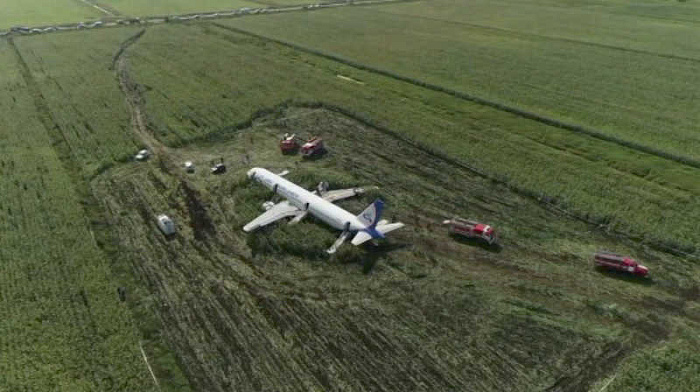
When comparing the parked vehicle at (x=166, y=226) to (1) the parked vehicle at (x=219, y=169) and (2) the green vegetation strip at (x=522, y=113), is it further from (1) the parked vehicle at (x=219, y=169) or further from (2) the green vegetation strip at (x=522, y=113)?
(2) the green vegetation strip at (x=522, y=113)

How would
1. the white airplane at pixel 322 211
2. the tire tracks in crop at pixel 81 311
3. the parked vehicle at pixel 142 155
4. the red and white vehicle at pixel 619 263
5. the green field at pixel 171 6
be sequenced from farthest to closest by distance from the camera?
the green field at pixel 171 6
the parked vehicle at pixel 142 155
the white airplane at pixel 322 211
the red and white vehicle at pixel 619 263
the tire tracks in crop at pixel 81 311

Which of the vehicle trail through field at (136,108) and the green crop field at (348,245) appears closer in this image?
the green crop field at (348,245)

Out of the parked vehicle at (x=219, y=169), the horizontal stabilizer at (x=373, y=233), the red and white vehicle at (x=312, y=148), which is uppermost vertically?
the red and white vehicle at (x=312, y=148)

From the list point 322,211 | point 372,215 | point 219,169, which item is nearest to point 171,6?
point 219,169

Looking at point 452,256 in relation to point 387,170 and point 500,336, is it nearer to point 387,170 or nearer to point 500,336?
point 500,336

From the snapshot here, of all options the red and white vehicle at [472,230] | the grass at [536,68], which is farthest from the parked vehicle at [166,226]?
the grass at [536,68]

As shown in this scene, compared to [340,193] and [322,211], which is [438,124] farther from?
[322,211]

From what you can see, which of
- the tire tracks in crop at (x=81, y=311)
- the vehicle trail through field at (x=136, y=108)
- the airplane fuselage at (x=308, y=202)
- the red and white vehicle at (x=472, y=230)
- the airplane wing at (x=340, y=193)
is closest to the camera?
the tire tracks in crop at (x=81, y=311)
